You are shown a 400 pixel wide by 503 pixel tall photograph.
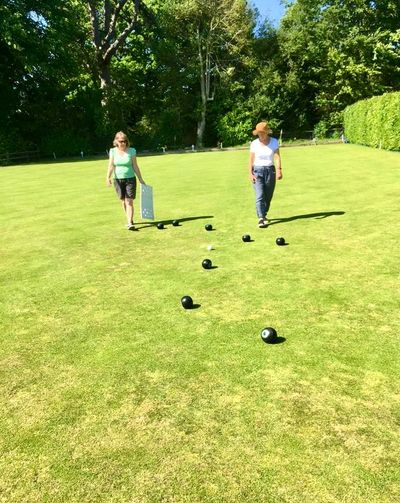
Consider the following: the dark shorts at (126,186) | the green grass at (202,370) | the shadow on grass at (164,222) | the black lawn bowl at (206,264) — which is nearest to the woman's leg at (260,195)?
the green grass at (202,370)

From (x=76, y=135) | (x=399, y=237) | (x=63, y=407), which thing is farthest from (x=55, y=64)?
(x=63, y=407)

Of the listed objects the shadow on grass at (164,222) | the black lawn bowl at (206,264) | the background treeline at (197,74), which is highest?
the background treeline at (197,74)

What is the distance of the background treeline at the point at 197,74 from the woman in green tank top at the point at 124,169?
114 feet

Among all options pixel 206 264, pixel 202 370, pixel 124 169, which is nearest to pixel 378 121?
pixel 124 169

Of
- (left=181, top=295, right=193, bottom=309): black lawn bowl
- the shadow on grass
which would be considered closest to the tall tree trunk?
the shadow on grass

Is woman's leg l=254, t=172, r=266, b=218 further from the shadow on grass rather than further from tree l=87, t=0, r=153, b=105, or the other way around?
tree l=87, t=0, r=153, b=105

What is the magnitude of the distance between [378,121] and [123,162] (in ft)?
79.2

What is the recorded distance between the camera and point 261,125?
8.79 m

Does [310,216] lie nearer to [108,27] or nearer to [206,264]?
[206,264]

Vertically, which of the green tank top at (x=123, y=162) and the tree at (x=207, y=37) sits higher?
the tree at (x=207, y=37)

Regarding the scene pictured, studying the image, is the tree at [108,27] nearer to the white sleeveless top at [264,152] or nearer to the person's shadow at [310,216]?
the white sleeveless top at [264,152]

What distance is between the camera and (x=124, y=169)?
9.84 m

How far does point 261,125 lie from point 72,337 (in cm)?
586

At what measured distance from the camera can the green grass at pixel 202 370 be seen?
2.81 metres
